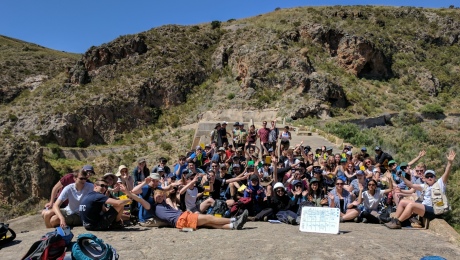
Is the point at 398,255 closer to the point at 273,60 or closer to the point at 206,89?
the point at 273,60

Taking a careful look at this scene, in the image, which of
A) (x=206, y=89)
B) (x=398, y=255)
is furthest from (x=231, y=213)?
(x=206, y=89)

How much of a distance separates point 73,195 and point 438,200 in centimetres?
655

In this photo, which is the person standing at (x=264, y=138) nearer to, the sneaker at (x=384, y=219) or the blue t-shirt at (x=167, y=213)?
the sneaker at (x=384, y=219)

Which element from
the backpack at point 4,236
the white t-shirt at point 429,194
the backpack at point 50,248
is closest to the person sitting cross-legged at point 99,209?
the backpack at point 4,236

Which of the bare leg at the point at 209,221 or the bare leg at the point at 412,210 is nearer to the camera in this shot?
the bare leg at the point at 209,221

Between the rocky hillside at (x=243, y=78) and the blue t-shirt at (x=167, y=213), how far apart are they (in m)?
26.1

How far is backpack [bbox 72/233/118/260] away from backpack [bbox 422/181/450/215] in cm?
562

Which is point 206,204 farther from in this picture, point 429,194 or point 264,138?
point 264,138

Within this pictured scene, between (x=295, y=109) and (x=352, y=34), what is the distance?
18.6m

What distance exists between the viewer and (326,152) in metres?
12.2

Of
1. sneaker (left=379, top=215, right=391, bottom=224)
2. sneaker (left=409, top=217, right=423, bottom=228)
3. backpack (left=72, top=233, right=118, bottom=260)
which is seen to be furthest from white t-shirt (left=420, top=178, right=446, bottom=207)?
backpack (left=72, top=233, right=118, bottom=260)

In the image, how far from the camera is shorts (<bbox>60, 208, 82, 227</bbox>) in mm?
7162

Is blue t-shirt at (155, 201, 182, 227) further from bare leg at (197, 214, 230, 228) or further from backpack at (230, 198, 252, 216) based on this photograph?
backpack at (230, 198, 252, 216)

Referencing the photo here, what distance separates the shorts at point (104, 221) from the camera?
22.5ft
